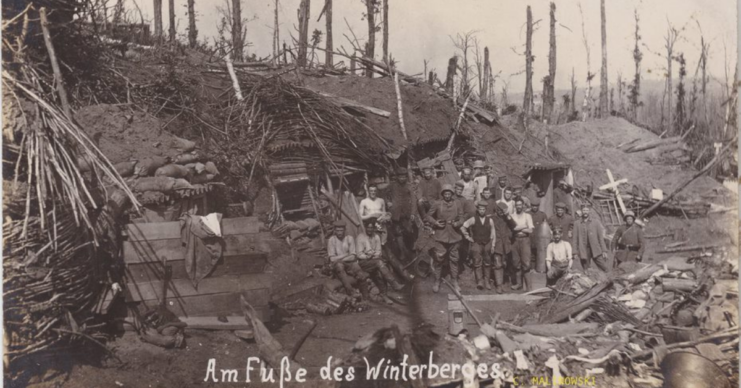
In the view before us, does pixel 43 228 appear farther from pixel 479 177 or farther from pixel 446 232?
pixel 479 177

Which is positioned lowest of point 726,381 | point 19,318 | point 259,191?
point 726,381

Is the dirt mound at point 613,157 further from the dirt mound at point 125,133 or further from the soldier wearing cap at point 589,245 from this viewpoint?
the dirt mound at point 125,133

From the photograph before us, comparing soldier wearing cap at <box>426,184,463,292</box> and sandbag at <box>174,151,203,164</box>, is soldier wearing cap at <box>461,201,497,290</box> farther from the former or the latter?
sandbag at <box>174,151,203,164</box>

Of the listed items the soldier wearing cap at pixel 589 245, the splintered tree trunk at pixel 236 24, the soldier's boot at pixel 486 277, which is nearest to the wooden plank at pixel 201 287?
the soldier's boot at pixel 486 277

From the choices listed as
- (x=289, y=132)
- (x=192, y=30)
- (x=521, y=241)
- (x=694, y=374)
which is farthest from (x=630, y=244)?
(x=192, y=30)

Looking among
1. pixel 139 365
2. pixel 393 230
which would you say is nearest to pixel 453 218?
pixel 393 230

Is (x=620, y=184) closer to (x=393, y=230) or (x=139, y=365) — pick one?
(x=393, y=230)
